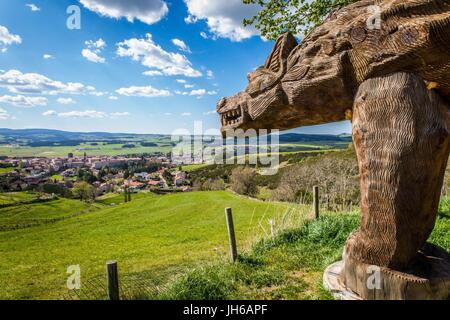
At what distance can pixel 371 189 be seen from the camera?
2.74m

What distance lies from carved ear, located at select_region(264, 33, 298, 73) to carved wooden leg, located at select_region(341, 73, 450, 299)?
3.52 feet

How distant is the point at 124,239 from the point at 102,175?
96.9ft

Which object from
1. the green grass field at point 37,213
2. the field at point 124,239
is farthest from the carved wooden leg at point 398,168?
the green grass field at point 37,213

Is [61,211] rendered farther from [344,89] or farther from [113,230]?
[344,89]

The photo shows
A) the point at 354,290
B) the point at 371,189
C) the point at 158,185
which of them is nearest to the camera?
the point at 371,189

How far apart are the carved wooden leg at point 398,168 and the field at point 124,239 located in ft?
13.5

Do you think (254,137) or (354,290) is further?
(254,137)

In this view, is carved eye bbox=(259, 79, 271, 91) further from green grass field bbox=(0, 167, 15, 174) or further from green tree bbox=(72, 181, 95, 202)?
green tree bbox=(72, 181, 95, 202)

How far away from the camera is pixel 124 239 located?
63.5 ft

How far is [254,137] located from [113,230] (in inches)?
877

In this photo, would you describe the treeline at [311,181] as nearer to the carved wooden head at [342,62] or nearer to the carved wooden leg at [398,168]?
the carved wooden head at [342,62]

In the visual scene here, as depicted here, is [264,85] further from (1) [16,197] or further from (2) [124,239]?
(1) [16,197]

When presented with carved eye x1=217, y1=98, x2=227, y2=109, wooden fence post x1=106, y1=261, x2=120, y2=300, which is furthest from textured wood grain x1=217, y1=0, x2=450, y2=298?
wooden fence post x1=106, y1=261, x2=120, y2=300
